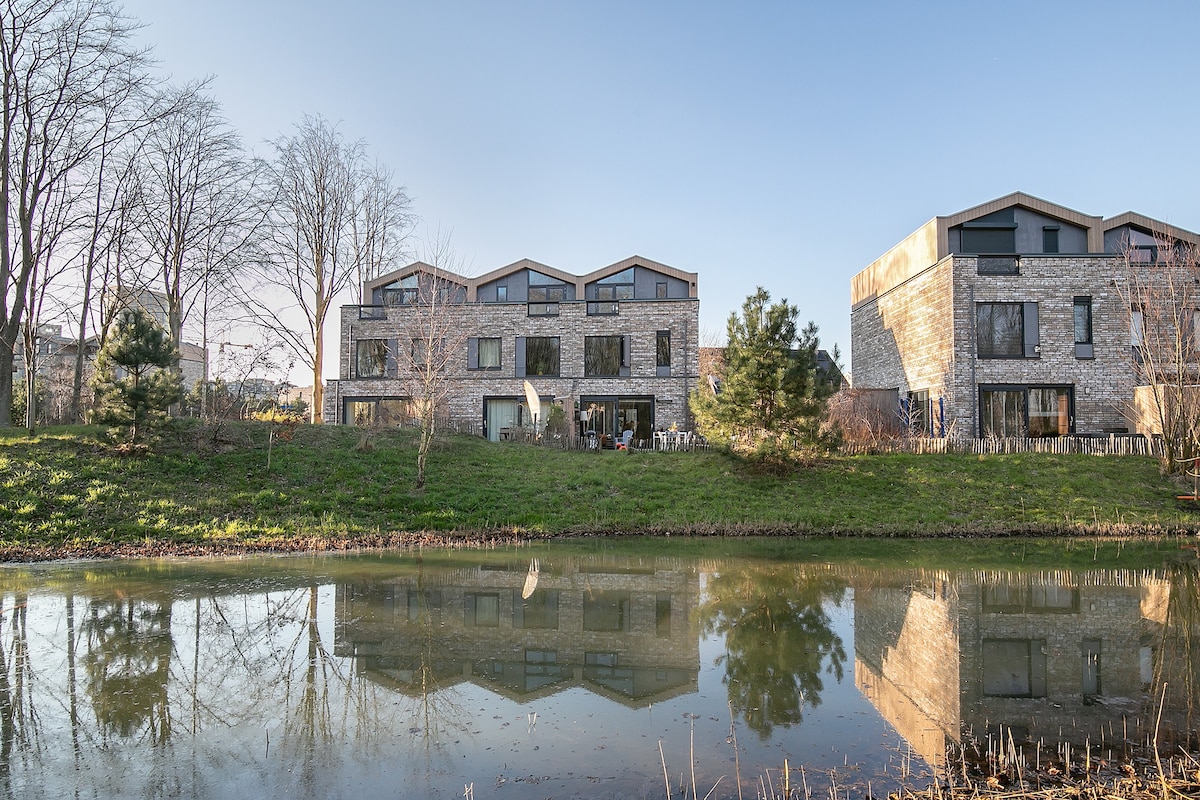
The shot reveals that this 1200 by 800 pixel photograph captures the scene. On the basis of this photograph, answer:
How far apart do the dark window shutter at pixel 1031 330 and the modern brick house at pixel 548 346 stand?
11057mm

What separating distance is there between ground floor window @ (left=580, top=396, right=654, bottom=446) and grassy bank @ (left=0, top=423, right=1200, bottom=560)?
24.2ft

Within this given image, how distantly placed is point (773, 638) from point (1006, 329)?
763 inches

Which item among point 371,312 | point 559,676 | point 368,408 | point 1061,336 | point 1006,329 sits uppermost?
point 371,312

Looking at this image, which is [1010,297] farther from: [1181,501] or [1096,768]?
[1096,768]

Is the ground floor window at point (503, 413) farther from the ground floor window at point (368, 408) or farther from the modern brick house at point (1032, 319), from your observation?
the modern brick house at point (1032, 319)

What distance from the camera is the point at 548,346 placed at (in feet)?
95.5

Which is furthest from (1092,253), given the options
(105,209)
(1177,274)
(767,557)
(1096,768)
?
(105,209)

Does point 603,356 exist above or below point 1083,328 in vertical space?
below

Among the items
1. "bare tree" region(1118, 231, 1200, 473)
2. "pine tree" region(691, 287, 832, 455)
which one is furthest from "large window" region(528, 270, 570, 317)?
"bare tree" region(1118, 231, 1200, 473)

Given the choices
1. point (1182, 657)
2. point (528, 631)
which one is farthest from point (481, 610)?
point (1182, 657)

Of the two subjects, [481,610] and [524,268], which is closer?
[481,610]

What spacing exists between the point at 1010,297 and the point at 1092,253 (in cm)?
280

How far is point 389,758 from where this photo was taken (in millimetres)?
4922

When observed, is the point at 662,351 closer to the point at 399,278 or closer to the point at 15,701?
the point at 399,278
